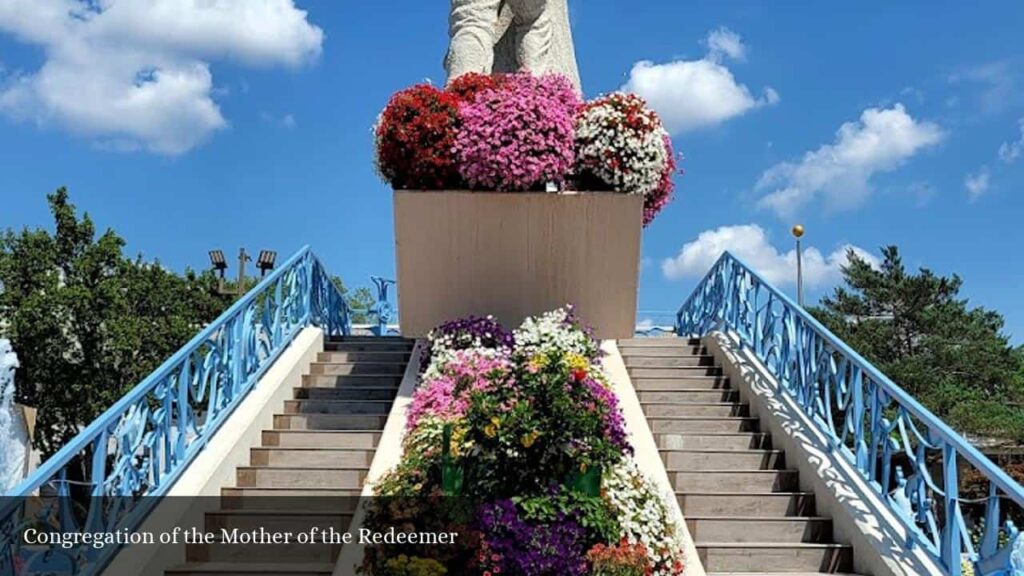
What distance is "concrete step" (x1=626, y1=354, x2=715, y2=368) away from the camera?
27.7 ft

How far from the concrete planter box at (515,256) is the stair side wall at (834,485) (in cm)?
130

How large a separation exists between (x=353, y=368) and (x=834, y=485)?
4.28 meters

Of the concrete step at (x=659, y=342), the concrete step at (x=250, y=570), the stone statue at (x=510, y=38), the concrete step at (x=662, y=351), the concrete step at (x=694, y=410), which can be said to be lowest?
the concrete step at (x=250, y=570)

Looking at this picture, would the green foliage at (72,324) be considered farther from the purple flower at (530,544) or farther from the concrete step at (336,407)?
the purple flower at (530,544)

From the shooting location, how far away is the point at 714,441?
688 cm

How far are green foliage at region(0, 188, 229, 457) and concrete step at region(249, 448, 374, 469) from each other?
13.5 m

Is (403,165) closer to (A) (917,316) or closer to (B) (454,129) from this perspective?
(B) (454,129)

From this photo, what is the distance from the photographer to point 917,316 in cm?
2150

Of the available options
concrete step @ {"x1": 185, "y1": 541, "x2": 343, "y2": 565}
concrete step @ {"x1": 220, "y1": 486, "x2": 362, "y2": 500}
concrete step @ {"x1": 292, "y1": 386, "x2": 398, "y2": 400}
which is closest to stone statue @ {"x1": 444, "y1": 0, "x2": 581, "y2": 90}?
concrete step @ {"x1": 292, "y1": 386, "x2": 398, "y2": 400}

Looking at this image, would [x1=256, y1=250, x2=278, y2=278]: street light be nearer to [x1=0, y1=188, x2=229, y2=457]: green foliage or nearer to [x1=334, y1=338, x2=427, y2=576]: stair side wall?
[x1=0, y1=188, x2=229, y2=457]: green foliage

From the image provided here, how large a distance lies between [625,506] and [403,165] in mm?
3548

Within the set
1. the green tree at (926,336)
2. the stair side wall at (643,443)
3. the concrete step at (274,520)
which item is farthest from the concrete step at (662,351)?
the green tree at (926,336)

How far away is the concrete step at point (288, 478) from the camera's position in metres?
6.20

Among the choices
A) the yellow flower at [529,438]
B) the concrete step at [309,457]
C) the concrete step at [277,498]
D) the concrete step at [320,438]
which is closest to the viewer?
the yellow flower at [529,438]
